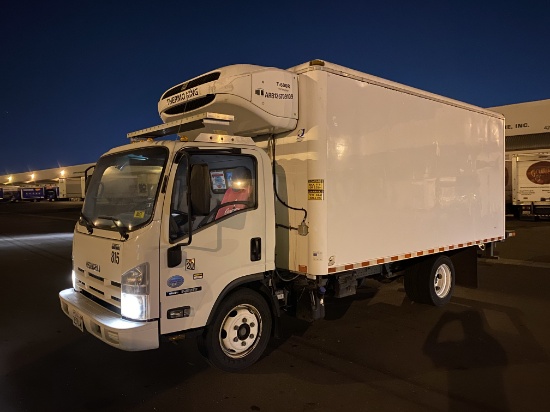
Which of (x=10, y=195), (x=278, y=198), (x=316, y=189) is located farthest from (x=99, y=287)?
(x=10, y=195)

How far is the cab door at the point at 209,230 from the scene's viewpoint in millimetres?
4012

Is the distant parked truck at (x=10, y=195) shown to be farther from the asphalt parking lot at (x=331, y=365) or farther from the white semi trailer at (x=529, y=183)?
the asphalt parking lot at (x=331, y=365)

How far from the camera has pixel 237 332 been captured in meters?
4.67

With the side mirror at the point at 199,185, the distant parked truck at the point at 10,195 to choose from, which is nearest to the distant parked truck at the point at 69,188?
the distant parked truck at the point at 10,195

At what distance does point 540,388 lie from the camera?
4242 mm

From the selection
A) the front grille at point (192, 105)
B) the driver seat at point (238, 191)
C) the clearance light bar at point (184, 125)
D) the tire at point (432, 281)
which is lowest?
the tire at point (432, 281)

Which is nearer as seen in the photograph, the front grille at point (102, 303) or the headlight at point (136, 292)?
the headlight at point (136, 292)

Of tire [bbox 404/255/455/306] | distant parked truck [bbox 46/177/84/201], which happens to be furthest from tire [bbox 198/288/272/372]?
distant parked truck [bbox 46/177/84/201]

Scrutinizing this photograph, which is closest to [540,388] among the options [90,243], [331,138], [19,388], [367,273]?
[367,273]

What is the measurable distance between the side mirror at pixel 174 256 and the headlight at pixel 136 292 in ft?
0.72

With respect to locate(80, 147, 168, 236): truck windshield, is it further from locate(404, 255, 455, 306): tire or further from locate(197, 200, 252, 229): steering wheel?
locate(404, 255, 455, 306): tire

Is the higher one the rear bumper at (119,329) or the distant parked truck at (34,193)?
the distant parked truck at (34,193)

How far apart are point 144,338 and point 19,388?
5.39 ft

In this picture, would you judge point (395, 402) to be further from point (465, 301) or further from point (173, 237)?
point (465, 301)
